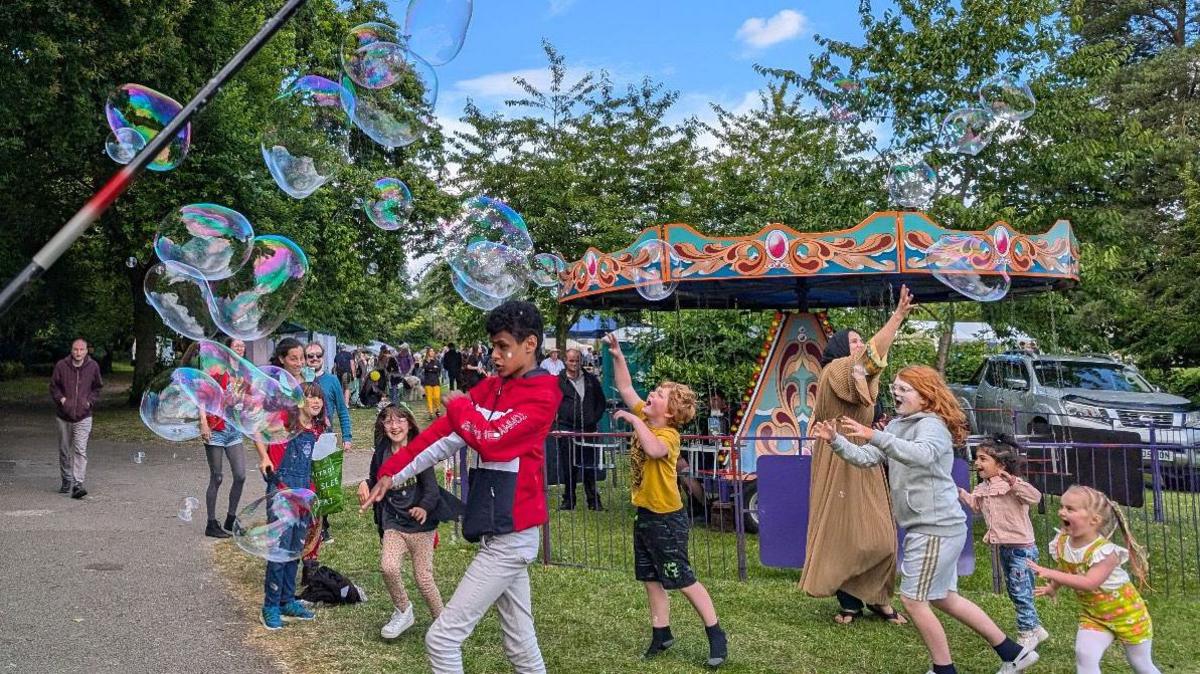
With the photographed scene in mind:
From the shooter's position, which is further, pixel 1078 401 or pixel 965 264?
pixel 1078 401

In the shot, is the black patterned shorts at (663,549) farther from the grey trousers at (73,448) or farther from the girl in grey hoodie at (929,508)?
the grey trousers at (73,448)

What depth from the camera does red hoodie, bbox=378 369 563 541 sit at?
139 inches

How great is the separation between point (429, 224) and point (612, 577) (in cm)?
1751

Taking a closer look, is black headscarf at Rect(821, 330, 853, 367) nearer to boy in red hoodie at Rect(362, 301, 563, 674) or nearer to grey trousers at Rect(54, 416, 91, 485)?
boy in red hoodie at Rect(362, 301, 563, 674)

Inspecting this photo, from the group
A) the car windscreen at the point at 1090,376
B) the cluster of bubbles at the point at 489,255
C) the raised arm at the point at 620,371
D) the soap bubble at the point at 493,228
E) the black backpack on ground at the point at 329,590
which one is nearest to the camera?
the raised arm at the point at 620,371

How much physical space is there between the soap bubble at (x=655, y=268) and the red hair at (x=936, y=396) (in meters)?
4.18

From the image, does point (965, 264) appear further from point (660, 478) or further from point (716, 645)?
point (716, 645)

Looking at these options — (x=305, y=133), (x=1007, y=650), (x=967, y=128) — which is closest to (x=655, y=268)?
(x=967, y=128)

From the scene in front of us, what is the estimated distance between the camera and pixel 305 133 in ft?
20.2

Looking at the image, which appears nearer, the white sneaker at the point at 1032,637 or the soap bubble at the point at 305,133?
the white sneaker at the point at 1032,637

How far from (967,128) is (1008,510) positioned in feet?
16.9

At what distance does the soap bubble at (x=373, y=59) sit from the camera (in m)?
5.65

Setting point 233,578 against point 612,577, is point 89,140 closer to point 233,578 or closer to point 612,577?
point 233,578

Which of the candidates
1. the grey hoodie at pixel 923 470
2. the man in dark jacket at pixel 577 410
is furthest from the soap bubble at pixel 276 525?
the man in dark jacket at pixel 577 410
